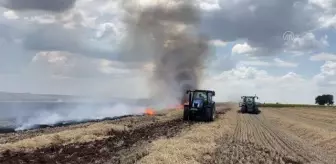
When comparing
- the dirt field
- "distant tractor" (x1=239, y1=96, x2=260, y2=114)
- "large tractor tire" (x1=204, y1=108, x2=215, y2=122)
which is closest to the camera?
the dirt field

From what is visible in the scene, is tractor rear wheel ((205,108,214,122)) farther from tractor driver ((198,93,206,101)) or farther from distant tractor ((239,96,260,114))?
distant tractor ((239,96,260,114))

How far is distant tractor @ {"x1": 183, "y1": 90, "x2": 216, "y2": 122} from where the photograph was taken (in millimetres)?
39750

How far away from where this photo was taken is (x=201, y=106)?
130ft

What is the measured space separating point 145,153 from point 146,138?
7.81 metres

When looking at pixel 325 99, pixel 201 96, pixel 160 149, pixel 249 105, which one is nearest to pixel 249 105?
pixel 249 105

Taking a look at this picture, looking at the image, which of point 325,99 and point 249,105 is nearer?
point 249,105

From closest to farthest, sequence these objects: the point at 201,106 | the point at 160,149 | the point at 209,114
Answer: the point at 160,149, the point at 201,106, the point at 209,114

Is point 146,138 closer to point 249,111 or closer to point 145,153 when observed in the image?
point 145,153

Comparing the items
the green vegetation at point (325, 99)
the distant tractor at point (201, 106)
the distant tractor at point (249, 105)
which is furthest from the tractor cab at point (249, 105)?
the green vegetation at point (325, 99)

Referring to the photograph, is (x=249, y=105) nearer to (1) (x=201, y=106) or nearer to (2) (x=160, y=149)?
(1) (x=201, y=106)

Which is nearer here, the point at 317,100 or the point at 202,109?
the point at 202,109

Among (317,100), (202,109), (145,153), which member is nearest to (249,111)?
(202,109)

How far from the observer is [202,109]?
131 ft

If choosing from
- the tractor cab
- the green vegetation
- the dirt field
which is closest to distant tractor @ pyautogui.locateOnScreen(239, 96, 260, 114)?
the tractor cab
